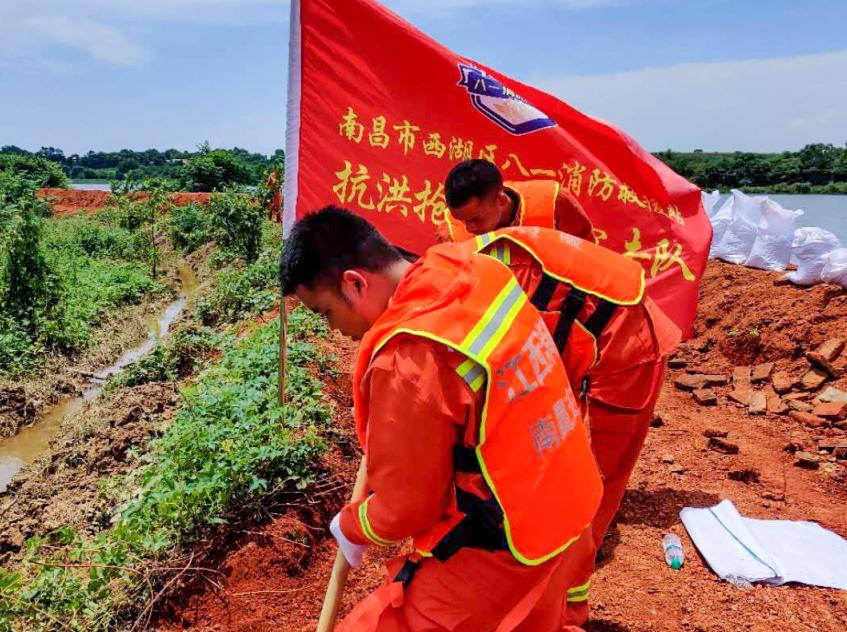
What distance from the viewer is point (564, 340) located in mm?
2234

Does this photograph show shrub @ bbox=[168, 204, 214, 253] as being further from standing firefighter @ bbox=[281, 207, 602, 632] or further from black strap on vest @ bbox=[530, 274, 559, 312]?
standing firefighter @ bbox=[281, 207, 602, 632]

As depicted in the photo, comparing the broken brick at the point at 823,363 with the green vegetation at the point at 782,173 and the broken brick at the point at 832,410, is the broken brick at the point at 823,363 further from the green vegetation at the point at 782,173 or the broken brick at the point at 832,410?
the green vegetation at the point at 782,173

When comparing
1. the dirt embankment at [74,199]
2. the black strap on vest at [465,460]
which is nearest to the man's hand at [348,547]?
the black strap on vest at [465,460]

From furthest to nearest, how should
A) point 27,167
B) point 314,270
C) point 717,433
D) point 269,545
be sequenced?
point 27,167
point 717,433
point 269,545
point 314,270

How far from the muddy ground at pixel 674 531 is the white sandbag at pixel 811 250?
76 centimetres

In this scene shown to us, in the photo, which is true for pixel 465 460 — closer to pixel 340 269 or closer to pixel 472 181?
pixel 340 269

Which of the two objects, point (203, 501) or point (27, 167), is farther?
point (27, 167)

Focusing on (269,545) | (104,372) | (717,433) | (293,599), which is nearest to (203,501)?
(269,545)

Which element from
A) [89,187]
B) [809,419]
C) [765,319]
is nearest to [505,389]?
[809,419]

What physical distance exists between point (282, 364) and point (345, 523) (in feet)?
7.35

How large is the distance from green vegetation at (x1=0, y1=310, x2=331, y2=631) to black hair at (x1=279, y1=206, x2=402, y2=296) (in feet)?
6.10

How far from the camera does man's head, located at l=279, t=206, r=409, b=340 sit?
1487 millimetres

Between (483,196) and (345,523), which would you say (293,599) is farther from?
(483,196)

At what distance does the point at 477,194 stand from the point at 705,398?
3655 mm
